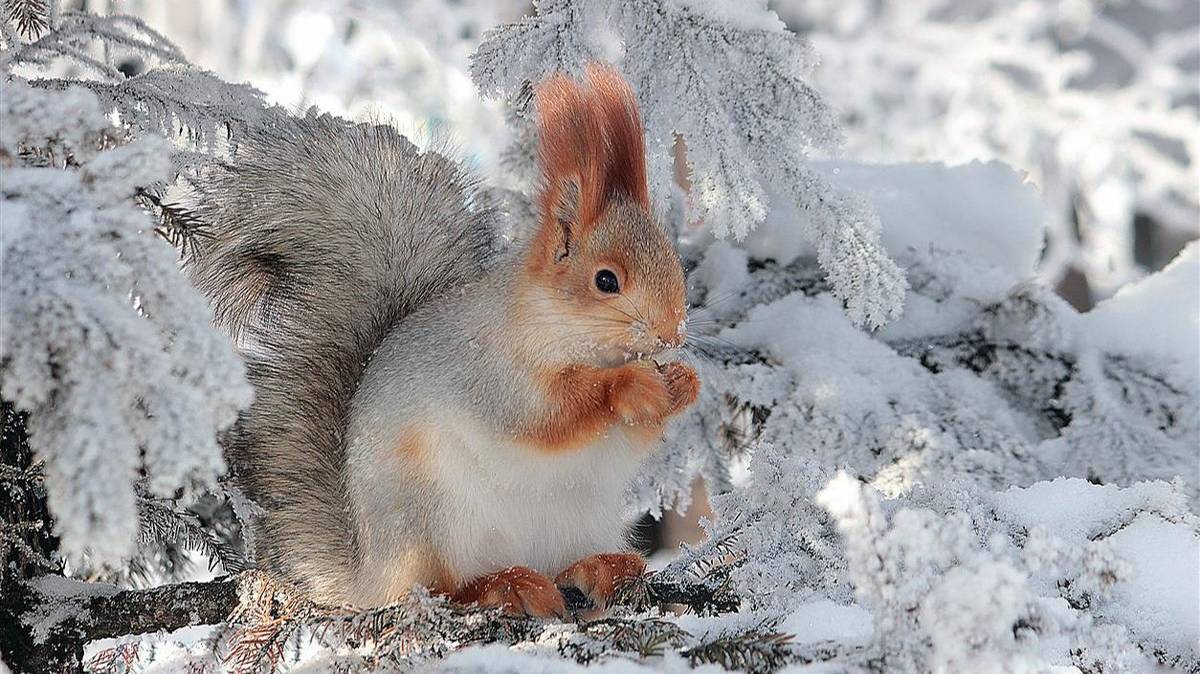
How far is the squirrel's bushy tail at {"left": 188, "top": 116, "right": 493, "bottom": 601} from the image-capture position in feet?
3.88

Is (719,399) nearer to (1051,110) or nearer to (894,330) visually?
(894,330)

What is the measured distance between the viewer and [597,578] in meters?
1.08

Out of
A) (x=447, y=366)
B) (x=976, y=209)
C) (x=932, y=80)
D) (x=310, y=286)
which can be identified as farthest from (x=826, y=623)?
(x=932, y=80)

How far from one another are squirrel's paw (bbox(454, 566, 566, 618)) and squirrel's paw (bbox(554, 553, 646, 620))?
4 cm

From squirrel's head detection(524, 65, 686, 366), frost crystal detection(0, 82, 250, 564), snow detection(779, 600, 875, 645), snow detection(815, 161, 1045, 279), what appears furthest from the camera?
snow detection(815, 161, 1045, 279)

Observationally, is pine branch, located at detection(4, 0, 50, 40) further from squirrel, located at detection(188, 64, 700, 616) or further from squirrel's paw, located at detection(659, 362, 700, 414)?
squirrel's paw, located at detection(659, 362, 700, 414)

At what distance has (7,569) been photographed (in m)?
0.93

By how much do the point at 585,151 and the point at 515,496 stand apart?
32cm

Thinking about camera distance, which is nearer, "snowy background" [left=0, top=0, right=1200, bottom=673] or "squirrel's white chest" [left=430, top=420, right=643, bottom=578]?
"snowy background" [left=0, top=0, right=1200, bottom=673]

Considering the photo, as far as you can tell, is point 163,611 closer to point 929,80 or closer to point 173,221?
point 173,221

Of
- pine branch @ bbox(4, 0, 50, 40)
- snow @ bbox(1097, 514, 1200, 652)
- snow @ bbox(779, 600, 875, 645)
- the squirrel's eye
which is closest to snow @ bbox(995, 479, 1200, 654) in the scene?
snow @ bbox(1097, 514, 1200, 652)

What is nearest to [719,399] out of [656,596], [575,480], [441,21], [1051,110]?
[575,480]

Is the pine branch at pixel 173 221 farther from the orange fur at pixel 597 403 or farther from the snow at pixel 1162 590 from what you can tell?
the snow at pixel 1162 590

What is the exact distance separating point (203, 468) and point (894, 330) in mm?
1045
